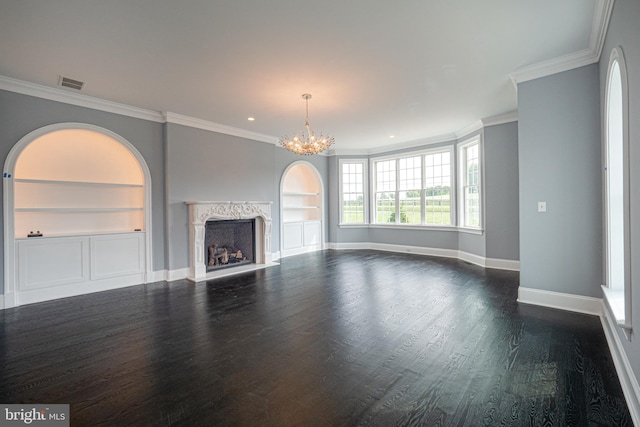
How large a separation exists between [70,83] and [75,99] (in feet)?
1.68

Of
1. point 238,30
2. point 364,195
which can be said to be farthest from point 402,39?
point 364,195

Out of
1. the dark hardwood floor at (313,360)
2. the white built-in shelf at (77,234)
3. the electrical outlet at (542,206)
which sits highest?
the electrical outlet at (542,206)

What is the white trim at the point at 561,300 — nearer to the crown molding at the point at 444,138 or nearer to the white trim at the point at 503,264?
the white trim at the point at 503,264

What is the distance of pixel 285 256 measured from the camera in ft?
25.2

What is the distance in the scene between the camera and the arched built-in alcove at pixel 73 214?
13.3 feet

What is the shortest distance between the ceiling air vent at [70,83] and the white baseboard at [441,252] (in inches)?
261

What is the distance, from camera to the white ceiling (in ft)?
8.47

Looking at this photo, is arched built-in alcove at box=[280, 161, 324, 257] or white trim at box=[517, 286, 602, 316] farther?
arched built-in alcove at box=[280, 161, 324, 257]

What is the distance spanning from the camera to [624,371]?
6.91 feet

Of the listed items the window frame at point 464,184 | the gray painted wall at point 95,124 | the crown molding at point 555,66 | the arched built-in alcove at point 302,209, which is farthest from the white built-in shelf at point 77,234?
the window frame at point 464,184

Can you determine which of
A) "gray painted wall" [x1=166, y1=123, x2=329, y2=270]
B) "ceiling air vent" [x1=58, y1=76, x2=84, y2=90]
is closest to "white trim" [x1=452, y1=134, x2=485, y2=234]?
"gray painted wall" [x1=166, y1=123, x2=329, y2=270]

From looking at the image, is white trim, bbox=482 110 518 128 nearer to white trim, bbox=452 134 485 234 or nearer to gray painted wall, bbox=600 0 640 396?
white trim, bbox=452 134 485 234

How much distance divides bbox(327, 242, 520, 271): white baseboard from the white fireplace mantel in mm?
2727

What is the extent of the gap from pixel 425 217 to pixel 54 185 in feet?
24.8
